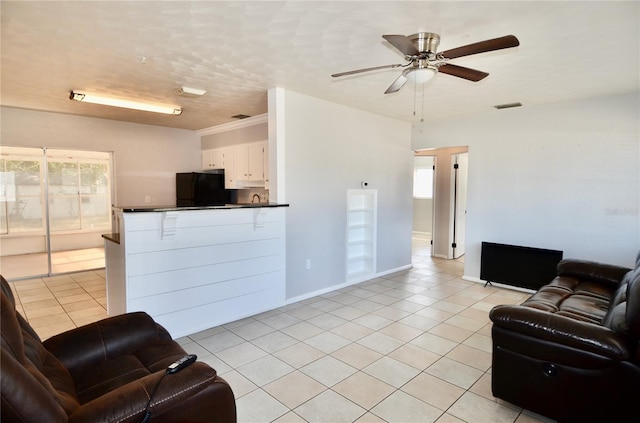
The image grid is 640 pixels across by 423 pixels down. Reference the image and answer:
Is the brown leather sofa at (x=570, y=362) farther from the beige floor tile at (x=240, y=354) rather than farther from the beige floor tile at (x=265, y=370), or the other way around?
the beige floor tile at (x=240, y=354)

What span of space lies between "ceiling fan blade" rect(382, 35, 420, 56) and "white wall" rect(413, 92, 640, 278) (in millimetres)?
3284

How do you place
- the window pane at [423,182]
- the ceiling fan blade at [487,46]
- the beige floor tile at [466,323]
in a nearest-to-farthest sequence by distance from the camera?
1. the ceiling fan blade at [487,46]
2. the beige floor tile at [466,323]
3. the window pane at [423,182]

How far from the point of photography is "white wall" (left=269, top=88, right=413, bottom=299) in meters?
4.16

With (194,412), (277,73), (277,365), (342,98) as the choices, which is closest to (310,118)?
(342,98)

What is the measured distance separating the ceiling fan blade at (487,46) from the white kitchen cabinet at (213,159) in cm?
491

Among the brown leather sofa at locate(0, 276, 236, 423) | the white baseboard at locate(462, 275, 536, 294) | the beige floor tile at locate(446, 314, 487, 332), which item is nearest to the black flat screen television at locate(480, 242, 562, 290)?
the white baseboard at locate(462, 275, 536, 294)

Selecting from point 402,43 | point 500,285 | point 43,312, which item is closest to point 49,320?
point 43,312

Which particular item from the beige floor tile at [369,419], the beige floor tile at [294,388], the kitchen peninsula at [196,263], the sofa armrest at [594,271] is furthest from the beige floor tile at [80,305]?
the sofa armrest at [594,271]

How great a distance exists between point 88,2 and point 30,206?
22.5ft

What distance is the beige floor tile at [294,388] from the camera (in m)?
2.34

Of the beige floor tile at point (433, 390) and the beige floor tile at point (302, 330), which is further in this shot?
the beige floor tile at point (302, 330)

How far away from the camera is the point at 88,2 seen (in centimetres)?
214

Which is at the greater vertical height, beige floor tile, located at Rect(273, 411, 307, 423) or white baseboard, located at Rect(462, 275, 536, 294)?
white baseboard, located at Rect(462, 275, 536, 294)

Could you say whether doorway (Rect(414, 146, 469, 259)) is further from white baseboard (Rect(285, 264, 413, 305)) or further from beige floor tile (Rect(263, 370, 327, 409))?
beige floor tile (Rect(263, 370, 327, 409))
